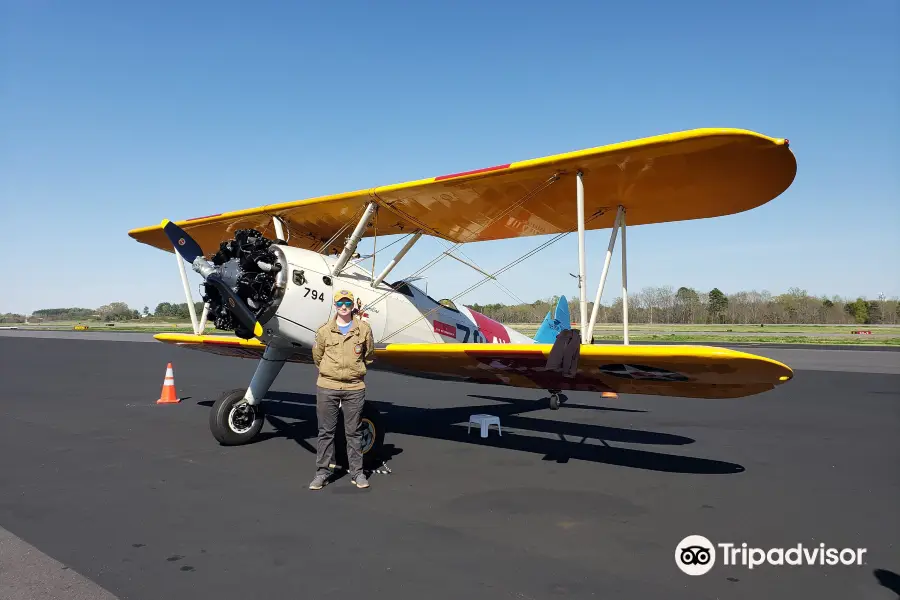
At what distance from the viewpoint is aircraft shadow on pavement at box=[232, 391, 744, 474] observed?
5852 mm

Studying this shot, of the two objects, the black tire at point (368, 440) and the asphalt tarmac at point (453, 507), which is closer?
the asphalt tarmac at point (453, 507)

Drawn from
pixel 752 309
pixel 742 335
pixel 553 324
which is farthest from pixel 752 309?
pixel 553 324

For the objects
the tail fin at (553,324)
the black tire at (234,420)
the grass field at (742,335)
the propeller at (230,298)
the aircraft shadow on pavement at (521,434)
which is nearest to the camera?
the propeller at (230,298)

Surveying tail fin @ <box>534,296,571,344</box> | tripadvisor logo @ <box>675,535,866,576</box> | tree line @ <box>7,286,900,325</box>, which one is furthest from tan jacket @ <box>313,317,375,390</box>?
tree line @ <box>7,286,900,325</box>

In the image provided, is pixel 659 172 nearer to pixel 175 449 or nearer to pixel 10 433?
pixel 175 449

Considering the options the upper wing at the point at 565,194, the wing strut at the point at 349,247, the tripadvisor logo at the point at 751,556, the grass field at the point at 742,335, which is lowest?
the tripadvisor logo at the point at 751,556

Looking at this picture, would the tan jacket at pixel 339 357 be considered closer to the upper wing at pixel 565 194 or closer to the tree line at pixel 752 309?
the upper wing at pixel 565 194

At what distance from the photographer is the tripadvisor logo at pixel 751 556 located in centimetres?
331

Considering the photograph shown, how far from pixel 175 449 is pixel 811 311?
98.1 metres

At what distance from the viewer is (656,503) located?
4406 millimetres

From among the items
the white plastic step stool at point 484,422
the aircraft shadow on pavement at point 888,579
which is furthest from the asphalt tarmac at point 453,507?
the white plastic step stool at point 484,422

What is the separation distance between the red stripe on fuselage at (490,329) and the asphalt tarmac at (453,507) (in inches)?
49.8

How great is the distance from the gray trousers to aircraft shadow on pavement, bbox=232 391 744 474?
916 mm

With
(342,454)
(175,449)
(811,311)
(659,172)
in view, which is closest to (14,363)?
(175,449)
